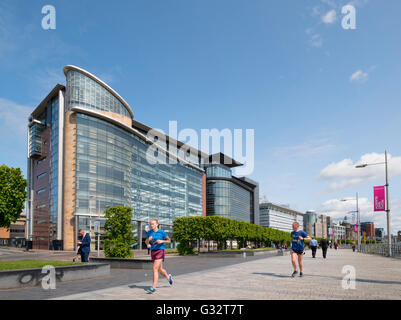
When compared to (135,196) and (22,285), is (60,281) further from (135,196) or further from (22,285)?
(135,196)

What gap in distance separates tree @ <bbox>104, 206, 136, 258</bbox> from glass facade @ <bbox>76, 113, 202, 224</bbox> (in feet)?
139

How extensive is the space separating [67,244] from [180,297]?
Result: 58519 mm

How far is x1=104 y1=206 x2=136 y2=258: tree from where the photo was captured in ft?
61.8

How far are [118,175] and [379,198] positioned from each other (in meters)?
49.9

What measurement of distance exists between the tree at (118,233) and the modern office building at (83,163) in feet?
130

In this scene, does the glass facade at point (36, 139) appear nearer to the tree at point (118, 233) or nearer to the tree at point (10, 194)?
the tree at point (10, 194)

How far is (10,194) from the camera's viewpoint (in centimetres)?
4084

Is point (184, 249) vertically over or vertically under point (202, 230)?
under

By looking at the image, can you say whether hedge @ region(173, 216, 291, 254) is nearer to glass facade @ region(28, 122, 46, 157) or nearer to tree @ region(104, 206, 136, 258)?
tree @ region(104, 206, 136, 258)

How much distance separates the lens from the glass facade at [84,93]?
64.6 meters

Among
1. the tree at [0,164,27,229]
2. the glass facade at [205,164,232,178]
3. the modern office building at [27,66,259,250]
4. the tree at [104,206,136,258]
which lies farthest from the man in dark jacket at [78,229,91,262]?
the glass facade at [205,164,232,178]

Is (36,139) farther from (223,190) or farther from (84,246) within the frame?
(223,190)

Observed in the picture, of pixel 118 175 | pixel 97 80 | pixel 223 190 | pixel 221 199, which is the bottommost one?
pixel 221 199

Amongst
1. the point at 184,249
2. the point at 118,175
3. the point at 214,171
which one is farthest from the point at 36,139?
the point at 214,171
